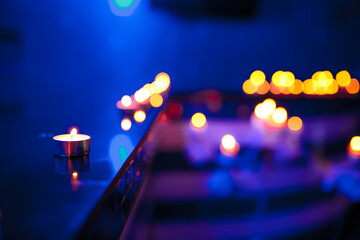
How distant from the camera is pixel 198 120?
2.41 meters

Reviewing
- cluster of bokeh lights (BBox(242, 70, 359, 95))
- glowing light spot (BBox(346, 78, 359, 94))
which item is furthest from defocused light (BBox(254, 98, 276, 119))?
glowing light spot (BBox(346, 78, 359, 94))

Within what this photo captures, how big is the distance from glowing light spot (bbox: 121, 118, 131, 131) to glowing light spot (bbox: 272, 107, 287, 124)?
179cm

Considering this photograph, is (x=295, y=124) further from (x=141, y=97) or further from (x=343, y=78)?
(x=343, y=78)

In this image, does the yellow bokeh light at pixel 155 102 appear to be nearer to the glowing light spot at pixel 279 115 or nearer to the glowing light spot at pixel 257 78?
the glowing light spot at pixel 279 115

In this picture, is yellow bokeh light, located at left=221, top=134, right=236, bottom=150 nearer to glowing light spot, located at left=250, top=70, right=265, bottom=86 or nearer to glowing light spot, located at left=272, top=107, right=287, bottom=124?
glowing light spot, located at left=272, top=107, right=287, bottom=124

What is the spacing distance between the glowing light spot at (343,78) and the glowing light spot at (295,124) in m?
2.89

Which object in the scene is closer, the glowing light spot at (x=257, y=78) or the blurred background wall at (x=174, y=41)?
the blurred background wall at (x=174, y=41)

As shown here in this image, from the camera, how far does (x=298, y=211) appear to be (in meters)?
2.73

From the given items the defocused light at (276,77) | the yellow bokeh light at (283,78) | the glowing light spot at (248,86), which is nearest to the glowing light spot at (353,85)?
the yellow bokeh light at (283,78)

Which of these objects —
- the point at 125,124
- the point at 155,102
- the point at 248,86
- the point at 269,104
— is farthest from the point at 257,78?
the point at 125,124

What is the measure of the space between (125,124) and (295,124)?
6.82ft

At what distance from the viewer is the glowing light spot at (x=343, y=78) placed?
17.0 ft

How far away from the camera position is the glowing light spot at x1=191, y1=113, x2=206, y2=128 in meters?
2.37

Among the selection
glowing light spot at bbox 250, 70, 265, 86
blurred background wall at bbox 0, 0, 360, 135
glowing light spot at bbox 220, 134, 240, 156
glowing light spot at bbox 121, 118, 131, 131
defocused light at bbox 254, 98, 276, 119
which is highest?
blurred background wall at bbox 0, 0, 360, 135
